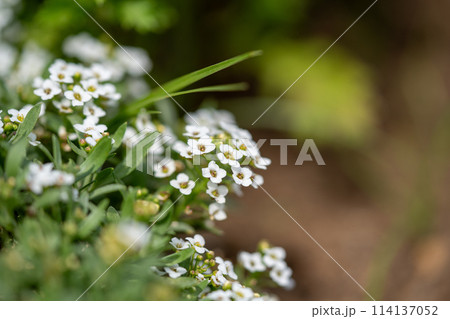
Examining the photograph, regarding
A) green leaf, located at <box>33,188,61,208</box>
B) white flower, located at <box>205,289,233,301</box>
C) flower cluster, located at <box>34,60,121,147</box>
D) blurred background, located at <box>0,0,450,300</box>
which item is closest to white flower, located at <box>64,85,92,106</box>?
flower cluster, located at <box>34,60,121,147</box>

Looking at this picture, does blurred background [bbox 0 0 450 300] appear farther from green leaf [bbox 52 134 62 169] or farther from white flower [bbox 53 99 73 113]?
green leaf [bbox 52 134 62 169]

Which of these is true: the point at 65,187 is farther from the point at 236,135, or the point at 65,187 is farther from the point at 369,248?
the point at 369,248

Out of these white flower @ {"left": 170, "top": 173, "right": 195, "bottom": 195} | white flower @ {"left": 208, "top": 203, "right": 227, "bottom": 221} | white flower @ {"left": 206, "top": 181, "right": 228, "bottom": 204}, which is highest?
white flower @ {"left": 170, "top": 173, "right": 195, "bottom": 195}

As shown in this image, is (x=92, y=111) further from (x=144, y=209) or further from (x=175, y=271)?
(x=175, y=271)

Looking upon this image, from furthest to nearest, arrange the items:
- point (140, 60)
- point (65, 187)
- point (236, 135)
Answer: point (140, 60) < point (236, 135) < point (65, 187)

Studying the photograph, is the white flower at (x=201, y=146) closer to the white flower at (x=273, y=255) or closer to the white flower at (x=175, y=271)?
the white flower at (x=175, y=271)

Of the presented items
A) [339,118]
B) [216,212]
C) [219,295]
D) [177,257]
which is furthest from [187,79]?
[339,118]
